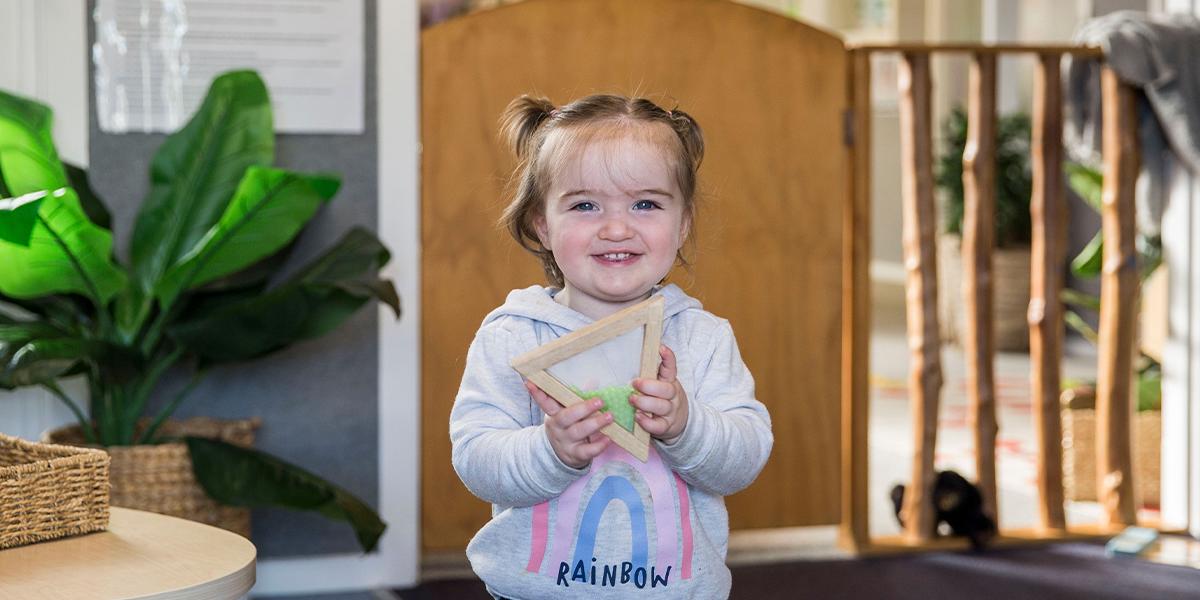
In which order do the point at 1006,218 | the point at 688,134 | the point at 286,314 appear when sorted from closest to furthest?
the point at 688,134 → the point at 286,314 → the point at 1006,218

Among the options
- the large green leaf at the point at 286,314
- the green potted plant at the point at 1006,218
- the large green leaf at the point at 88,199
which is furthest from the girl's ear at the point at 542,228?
the green potted plant at the point at 1006,218

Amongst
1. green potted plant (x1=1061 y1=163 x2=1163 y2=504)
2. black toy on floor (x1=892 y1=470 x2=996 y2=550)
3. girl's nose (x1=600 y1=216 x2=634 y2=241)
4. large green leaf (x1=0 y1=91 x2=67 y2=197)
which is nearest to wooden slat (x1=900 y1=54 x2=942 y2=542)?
black toy on floor (x1=892 y1=470 x2=996 y2=550)

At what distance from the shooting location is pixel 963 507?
3498 millimetres

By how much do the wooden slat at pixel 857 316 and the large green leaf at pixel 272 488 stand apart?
4.47ft

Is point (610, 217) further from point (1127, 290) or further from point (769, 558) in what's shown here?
point (1127, 290)

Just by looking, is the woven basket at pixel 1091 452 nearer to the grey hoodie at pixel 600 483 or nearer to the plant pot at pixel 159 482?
the plant pot at pixel 159 482

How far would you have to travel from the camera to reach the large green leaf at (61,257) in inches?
89.7

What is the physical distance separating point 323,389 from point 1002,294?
530cm

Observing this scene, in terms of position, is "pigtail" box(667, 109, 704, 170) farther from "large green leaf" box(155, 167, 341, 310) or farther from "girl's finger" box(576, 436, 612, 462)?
"large green leaf" box(155, 167, 341, 310)

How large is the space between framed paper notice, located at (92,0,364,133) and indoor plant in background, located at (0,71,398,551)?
9.3 inches

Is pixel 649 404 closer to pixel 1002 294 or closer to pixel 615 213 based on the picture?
pixel 615 213

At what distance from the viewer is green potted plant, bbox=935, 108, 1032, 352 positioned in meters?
7.53

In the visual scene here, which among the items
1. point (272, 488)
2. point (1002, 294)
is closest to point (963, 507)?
point (272, 488)

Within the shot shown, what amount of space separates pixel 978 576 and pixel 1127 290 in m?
0.87
